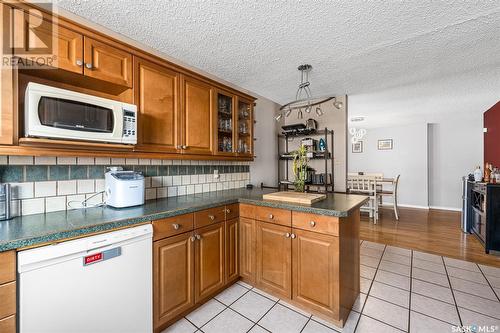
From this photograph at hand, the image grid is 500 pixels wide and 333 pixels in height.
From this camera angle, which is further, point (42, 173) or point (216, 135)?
point (216, 135)

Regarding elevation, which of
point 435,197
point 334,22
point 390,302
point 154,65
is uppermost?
point 334,22

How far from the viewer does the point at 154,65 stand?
1.79 m

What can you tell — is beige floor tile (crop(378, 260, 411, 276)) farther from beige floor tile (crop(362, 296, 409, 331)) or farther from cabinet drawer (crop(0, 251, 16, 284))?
cabinet drawer (crop(0, 251, 16, 284))

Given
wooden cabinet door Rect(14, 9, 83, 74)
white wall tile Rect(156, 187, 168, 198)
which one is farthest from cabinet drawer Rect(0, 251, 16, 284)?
white wall tile Rect(156, 187, 168, 198)

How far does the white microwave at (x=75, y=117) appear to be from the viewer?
1.18 m

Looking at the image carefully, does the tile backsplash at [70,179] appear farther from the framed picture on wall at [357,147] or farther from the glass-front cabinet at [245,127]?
the framed picture on wall at [357,147]

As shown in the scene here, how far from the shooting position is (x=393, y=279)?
2273 millimetres

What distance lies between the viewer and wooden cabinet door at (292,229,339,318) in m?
1.57

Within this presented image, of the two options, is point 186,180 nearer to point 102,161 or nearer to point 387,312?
point 102,161

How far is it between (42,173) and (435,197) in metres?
7.72

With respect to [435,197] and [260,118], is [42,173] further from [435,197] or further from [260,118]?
[435,197]

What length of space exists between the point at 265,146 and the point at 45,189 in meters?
2.65

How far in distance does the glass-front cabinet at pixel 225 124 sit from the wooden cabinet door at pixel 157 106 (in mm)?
586

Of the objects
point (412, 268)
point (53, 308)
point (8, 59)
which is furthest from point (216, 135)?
point (412, 268)
